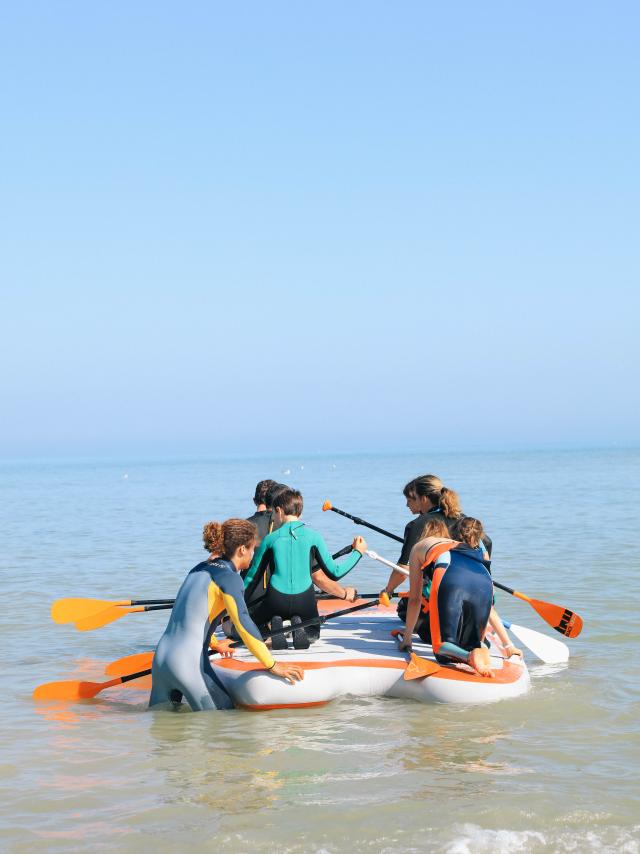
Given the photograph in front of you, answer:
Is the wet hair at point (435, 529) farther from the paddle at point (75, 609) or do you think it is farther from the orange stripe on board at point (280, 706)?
the paddle at point (75, 609)

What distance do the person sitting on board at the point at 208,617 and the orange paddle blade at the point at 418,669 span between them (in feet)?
2.53

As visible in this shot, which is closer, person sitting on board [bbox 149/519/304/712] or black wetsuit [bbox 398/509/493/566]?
person sitting on board [bbox 149/519/304/712]

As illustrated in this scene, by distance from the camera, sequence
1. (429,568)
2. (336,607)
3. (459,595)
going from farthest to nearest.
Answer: (336,607) → (429,568) → (459,595)

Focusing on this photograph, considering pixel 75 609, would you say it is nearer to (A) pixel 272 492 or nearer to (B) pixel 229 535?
(A) pixel 272 492

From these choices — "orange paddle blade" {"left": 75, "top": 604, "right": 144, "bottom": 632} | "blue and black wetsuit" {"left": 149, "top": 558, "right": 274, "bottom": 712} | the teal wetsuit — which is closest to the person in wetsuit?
the teal wetsuit

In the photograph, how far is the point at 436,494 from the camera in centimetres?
802

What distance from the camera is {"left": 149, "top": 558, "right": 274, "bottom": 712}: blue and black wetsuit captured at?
22.0 ft

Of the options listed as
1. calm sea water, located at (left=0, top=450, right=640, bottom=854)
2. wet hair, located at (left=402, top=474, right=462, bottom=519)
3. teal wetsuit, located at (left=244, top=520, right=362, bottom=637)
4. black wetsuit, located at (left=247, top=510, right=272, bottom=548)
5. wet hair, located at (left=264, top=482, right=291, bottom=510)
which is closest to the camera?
calm sea water, located at (left=0, top=450, right=640, bottom=854)

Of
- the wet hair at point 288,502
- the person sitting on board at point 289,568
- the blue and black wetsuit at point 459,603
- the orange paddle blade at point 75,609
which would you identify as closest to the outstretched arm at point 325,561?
the person sitting on board at point 289,568

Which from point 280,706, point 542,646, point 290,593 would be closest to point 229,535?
point 290,593

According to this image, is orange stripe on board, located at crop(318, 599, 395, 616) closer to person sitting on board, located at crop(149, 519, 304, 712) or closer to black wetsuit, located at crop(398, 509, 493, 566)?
black wetsuit, located at crop(398, 509, 493, 566)

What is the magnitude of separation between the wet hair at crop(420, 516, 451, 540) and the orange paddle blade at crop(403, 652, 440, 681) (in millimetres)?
921

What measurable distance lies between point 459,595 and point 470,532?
1.56 ft

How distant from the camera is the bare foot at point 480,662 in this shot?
7125 millimetres
